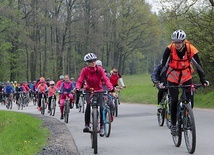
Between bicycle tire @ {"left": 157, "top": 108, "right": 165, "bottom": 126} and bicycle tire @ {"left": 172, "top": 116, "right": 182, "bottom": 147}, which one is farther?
bicycle tire @ {"left": 157, "top": 108, "right": 165, "bottom": 126}

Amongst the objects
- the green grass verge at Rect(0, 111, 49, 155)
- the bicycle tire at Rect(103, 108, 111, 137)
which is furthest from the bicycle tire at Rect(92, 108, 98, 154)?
the green grass verge at Rect(0, 111, 49, 155)

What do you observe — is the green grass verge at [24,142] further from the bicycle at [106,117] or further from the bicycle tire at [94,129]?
the bicycle at [106,117]

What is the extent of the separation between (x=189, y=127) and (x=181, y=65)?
45.3 inches

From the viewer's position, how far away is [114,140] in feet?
33.7

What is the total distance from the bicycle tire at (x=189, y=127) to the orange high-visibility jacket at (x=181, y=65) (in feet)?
2.01

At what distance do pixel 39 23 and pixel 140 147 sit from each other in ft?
144

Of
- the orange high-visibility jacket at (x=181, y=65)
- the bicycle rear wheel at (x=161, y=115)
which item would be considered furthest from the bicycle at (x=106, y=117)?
the orange high-visibility jacket at (x=181, y=65)

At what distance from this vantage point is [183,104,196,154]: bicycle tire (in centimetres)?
761

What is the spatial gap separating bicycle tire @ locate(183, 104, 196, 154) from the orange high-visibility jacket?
614 mm

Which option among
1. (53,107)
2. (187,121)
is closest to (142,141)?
(187,121)

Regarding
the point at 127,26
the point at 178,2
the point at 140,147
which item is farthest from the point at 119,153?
the point at 127,26

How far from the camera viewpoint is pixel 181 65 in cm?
820

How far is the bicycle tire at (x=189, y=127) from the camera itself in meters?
7.61

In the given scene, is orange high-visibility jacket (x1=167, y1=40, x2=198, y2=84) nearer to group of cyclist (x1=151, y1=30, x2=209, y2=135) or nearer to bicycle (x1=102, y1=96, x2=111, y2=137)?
group of cyclist (x1=151, y1=30, x2=209, y2=135)
